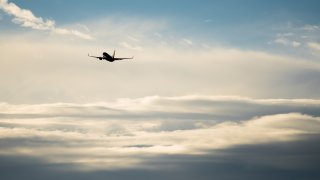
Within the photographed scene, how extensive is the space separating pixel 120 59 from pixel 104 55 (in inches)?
358

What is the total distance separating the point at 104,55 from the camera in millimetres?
158250

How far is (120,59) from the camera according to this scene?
157000mm
